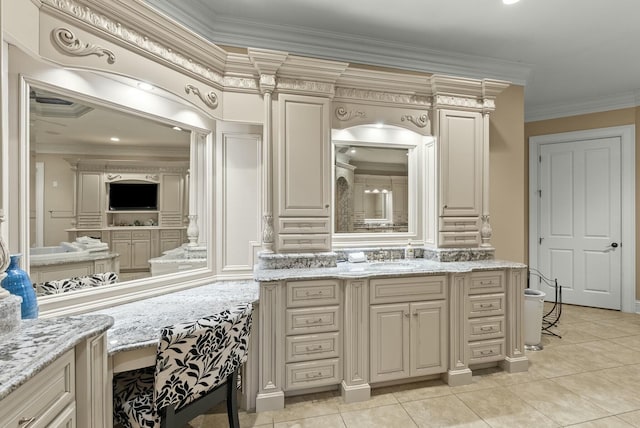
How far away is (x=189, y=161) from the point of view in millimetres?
2398

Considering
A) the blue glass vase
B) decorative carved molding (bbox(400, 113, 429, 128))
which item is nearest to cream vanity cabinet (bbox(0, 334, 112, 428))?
the blue glass vase

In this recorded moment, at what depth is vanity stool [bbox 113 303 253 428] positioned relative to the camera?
4.54ft

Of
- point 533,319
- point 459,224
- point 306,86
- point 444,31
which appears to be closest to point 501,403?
point 533,319

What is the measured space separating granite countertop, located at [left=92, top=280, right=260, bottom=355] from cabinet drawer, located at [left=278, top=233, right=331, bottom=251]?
398 mm

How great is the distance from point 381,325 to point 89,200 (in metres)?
2.08

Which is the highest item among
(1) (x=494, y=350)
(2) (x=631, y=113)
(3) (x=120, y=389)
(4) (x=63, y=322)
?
(2) (x=631, y=113)

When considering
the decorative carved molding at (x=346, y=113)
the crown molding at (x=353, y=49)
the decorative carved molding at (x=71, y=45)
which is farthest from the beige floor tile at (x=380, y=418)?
the crown molding at (x=353, y=49)

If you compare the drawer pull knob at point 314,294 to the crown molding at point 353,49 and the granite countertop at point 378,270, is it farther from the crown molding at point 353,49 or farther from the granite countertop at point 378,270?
the crown molding at point 353,49

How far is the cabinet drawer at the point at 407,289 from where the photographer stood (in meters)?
2.30

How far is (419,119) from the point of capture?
2908 millimetres

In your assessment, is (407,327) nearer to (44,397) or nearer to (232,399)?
(232,399)

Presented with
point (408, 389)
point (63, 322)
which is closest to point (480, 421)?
point (408, 389)

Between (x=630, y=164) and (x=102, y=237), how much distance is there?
585 cm

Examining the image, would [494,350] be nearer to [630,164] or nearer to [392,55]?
[392,55]
